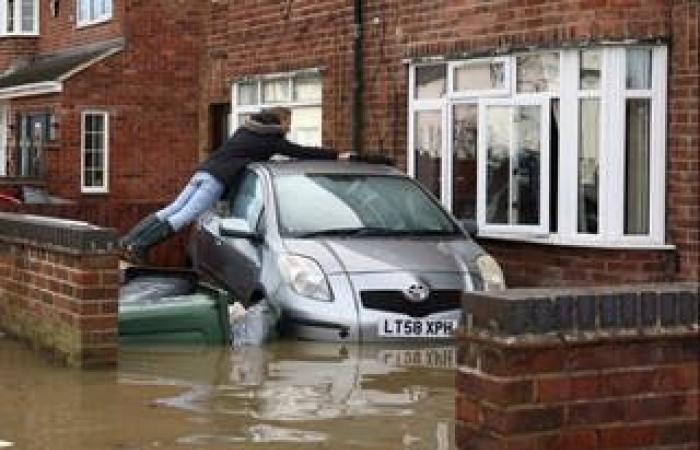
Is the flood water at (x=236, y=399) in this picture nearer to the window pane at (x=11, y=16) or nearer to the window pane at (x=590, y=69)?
the window pane at (x=590, y=69)

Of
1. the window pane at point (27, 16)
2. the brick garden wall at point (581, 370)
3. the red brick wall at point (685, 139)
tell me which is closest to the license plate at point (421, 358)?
the red brick wall at point (685, 139)

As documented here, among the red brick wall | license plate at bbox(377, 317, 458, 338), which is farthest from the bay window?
license plate at bbox(377, 317, 458, 338)

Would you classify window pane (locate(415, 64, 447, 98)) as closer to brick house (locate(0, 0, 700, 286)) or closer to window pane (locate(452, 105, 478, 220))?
brick house (locate(0, 0, 700, 286))

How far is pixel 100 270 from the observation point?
27.7ft

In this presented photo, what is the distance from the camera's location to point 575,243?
11.5m

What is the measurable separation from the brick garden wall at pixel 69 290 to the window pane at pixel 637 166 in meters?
4.70

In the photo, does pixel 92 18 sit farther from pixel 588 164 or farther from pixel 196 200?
pixel 588 164

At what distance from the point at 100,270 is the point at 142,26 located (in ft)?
56.8

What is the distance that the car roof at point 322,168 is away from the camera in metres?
11.2

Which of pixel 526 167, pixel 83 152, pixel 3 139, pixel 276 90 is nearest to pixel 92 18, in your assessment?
pixel 83 152

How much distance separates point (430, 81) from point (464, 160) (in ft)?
3.44

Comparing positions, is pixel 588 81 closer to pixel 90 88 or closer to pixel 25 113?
pixel 90 88

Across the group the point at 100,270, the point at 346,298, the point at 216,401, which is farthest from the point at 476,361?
the point at 346,298

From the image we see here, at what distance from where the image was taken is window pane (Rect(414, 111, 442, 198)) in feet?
44.7
